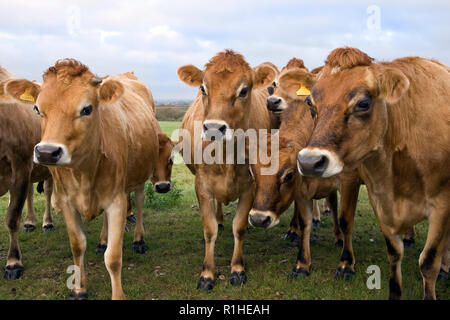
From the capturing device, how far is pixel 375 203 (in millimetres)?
4590

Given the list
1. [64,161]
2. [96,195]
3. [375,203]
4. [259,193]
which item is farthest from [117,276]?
[375,203]

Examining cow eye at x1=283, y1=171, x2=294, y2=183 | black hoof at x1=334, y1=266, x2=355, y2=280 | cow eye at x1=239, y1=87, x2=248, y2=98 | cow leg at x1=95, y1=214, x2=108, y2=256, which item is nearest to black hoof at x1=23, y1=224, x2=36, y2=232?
cow leg at x1=95, y1=214, x2=108, y2=256

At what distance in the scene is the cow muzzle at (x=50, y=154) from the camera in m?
3.88

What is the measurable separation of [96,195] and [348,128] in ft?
9.37

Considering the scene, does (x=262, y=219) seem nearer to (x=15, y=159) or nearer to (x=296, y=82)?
(x=296, y=82)

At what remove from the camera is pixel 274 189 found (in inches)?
199

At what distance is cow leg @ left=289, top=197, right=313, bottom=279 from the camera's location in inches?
225

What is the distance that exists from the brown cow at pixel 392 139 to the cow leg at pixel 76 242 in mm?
2857

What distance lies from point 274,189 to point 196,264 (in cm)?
198

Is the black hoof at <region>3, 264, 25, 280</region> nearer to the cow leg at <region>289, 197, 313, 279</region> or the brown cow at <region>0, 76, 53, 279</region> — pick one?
the brown cow at <region>0, 76, 53, 279</region>

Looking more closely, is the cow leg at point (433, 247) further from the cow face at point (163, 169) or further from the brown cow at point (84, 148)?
the cow face at point (163, 169)

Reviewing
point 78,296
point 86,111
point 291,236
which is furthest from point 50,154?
point 291,236

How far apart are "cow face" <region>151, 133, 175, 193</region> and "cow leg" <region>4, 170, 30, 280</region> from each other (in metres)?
2.14
